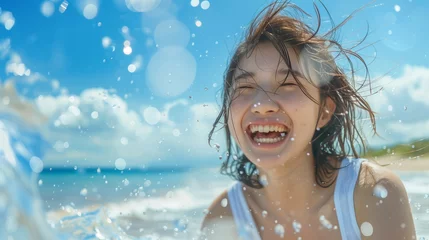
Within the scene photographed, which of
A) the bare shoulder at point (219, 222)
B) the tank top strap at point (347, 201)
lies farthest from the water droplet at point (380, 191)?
the bare shoulder at point (219, 222)

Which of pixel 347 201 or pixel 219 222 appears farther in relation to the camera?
pixel 219 222

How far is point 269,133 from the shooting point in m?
2.80

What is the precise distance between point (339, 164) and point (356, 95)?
445 mm

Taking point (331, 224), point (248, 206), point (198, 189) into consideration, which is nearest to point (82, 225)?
point (248, 206)

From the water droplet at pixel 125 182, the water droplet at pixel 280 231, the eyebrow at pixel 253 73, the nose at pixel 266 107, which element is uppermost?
the water droplet at pixel 125 182

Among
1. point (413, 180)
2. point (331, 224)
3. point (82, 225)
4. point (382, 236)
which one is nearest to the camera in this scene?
point (382, 236)

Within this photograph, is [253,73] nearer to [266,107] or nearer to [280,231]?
[266,107]

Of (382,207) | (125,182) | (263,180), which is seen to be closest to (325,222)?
(382,207)

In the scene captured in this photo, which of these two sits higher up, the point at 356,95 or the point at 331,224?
the point at 356,95

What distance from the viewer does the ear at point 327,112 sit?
9.70 feet

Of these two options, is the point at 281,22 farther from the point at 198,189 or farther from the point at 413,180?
the point at 198,189

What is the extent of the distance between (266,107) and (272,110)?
0.04 metres

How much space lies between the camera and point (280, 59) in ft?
9.07

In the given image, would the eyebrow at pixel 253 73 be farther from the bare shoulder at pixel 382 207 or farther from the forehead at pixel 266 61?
the bare shoulder at pixel 382 207
